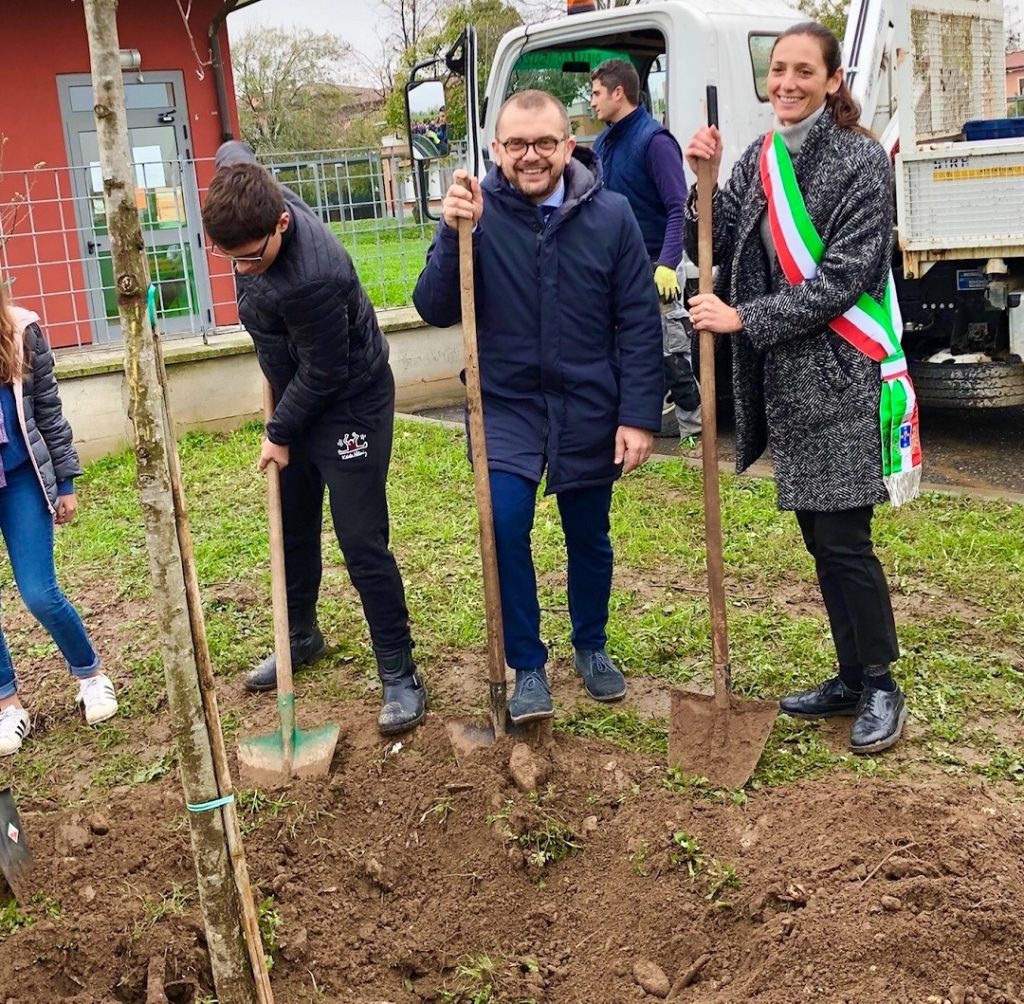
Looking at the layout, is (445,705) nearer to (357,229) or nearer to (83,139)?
(357,229)

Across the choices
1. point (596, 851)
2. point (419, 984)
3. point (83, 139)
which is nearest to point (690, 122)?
point (596, 851)

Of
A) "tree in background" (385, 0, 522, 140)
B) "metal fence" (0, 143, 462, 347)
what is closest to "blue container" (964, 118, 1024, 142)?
"metal fence" (0, 143, 462, 347)

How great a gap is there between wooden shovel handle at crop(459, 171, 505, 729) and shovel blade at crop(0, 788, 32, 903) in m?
1.36

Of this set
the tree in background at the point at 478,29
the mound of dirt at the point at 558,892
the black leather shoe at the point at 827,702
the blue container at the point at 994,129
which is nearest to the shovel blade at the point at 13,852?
the mound of dirt at the point at 558,892

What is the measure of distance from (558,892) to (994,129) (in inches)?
196

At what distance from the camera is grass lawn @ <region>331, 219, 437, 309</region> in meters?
10.2

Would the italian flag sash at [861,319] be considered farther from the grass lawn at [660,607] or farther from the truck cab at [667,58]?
the truck cab at [667,58]

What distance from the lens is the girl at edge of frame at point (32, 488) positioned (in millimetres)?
4016

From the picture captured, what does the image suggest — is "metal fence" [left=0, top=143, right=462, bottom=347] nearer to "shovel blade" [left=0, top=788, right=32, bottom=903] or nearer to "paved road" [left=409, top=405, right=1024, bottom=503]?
"paved road" [left=409, top=405, right=1024, bottom=503]

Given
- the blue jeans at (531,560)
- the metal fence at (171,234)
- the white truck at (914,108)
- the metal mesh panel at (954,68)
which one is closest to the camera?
the blue jeans at (531,560)

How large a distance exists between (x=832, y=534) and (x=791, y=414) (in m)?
0.37

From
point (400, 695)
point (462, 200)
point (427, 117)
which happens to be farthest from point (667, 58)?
point (400, 695)

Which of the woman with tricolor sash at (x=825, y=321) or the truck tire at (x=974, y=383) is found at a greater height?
the woman with tricolor sash at (x=825, y=321)

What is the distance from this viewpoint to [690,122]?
703 cm
